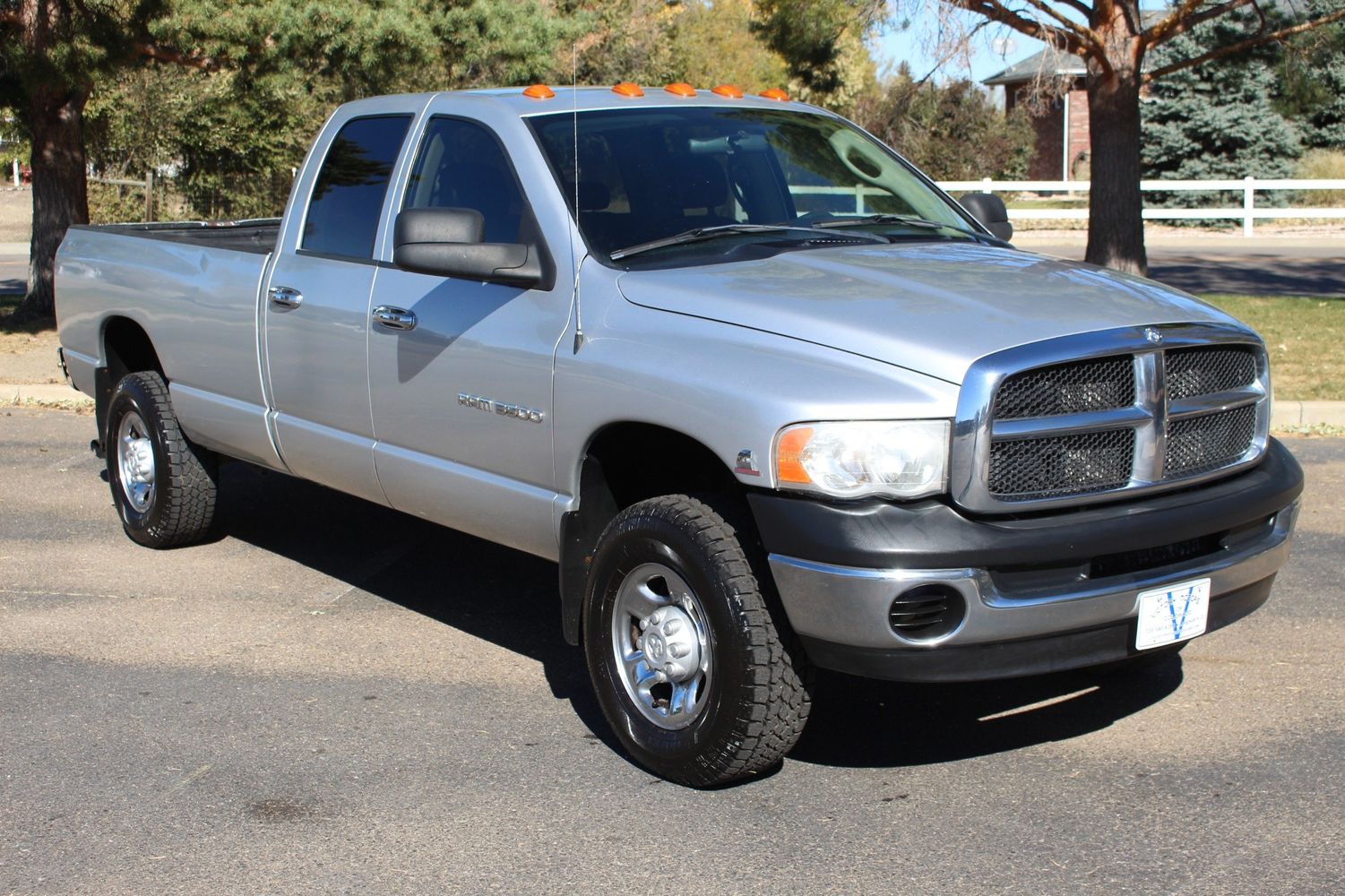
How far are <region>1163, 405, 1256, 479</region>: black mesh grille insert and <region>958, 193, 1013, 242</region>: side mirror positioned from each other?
1.65m

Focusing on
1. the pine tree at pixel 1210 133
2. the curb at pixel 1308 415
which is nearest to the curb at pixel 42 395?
the curb at pixel 1308 415

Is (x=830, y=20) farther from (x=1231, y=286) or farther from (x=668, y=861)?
(x=668, y=861)

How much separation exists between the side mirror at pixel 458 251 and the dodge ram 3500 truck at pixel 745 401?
0.01m

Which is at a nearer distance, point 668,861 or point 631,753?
point 668,861

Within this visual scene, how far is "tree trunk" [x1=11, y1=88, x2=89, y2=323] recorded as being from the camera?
14898 mm

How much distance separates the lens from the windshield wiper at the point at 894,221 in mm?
5352

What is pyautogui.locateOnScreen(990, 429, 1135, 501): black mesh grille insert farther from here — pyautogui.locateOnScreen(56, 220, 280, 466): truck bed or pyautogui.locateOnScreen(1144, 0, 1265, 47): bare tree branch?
pyautogui.locateOnScreen(1144, 0, 1265, 47): bare tree branch

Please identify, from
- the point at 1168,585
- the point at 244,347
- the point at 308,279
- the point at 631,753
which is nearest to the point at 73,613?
the point at 244,347

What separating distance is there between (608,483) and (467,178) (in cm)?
134

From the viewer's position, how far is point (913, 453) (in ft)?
12.7

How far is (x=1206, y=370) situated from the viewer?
440 centimetres

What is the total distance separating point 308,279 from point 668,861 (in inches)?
116

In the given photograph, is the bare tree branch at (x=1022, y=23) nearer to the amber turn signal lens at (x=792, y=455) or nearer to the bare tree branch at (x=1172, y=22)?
the bare tree branch at (x=1172, y=22)

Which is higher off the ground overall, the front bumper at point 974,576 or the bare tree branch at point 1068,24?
the bare tree branch at point 1068,24
